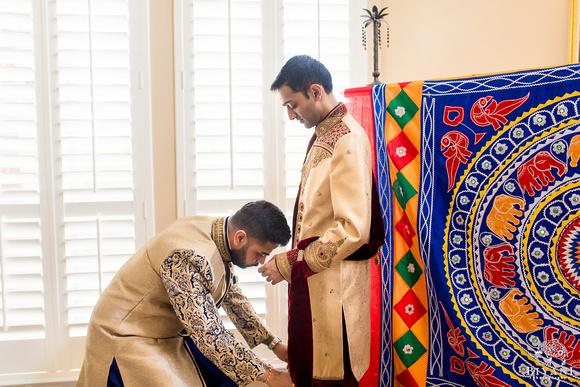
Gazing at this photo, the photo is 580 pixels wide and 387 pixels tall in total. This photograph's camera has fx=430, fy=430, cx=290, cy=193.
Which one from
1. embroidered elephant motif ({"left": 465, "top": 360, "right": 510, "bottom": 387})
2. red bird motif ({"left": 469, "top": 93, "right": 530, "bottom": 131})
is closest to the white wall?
red bird motif ({"left": 469, "top": 93, "right": 530, "bottom": 131})

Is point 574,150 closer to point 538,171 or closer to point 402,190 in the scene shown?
point 538,171

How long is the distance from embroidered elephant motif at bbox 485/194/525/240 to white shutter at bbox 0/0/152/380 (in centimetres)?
159

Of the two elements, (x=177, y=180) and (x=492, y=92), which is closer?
(x=492, y=92)

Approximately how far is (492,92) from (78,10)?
192cm

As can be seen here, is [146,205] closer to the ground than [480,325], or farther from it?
farther from it

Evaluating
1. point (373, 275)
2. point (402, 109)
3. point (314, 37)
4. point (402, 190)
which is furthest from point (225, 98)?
point (373, 275)

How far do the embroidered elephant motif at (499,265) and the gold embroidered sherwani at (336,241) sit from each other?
0.46 m

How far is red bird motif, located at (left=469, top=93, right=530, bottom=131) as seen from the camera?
5.00 ft

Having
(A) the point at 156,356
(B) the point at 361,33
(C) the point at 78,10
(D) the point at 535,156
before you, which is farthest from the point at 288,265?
(C) the point at 78,10

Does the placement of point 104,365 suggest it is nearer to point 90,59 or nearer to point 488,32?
point 90,59

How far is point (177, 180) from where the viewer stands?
218cm

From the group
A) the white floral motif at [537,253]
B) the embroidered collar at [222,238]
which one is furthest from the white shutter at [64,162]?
the white floral motif at [537,253]

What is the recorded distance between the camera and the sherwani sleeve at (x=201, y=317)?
137cm

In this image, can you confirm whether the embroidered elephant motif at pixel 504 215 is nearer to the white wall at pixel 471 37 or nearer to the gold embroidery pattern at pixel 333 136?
the gold embroidery pattern at pixel 333 136
